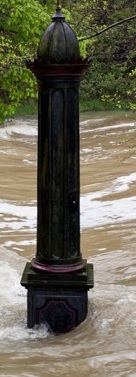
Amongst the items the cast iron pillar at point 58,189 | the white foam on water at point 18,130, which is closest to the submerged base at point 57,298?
the cast iron pillar at point 58,189

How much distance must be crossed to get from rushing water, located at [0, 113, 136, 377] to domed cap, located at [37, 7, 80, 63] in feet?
7.40

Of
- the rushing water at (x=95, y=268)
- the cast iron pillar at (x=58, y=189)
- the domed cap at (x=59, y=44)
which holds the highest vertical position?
the domed cap at (x=59, y=44)

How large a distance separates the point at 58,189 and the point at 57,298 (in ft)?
3.03

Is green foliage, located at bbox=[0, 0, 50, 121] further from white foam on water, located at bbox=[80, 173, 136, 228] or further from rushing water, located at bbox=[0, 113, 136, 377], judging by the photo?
white foam on water, located at bbox=[80, 173, 136, 228]

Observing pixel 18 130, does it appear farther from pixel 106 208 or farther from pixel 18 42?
pixel 18 42

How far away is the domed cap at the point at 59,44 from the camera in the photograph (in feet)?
19.8

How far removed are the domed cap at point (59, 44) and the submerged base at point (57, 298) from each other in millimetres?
1775

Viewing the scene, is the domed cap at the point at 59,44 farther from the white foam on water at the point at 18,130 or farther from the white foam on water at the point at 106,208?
the white foam on water at the point at 18,130

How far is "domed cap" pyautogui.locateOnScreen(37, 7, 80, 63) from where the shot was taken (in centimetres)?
603

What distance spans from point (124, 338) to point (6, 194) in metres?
10.4

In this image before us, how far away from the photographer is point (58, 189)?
20.2 feet

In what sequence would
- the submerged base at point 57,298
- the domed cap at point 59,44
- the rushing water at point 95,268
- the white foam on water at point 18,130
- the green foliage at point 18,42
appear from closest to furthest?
the rushing water at point 95,268 → the domed cap at point 59,44 → the submerged base at point 57,298 → the green foliage at point 18,42 → the white foam on water at point 18,130

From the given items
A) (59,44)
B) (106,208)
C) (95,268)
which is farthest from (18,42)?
(59,44)

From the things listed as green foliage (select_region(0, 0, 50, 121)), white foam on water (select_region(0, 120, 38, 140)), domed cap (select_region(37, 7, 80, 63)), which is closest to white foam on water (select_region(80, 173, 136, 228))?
green foliage (select_region(0, 0, 50, 121))
